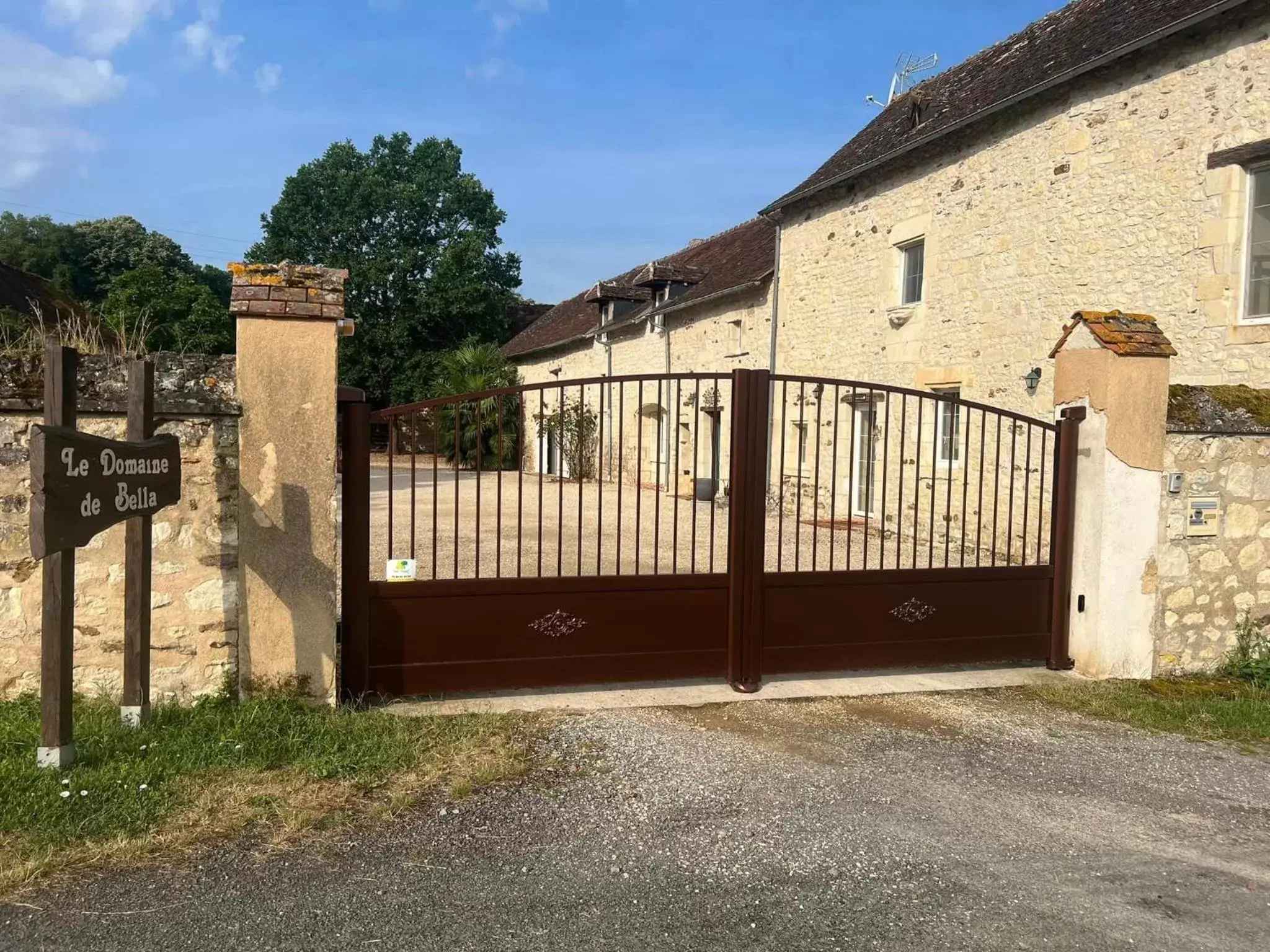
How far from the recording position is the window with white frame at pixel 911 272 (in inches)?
486

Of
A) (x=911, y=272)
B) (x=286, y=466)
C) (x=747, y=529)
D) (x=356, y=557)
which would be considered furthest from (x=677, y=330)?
(x=286, y=466)

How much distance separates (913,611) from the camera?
5.87 meters

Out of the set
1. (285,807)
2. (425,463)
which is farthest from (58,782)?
(425,463)

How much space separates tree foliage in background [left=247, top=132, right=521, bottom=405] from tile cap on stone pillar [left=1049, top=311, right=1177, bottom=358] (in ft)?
79.8

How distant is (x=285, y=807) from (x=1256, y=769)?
4630 mm

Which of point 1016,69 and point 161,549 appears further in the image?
point 1016,69

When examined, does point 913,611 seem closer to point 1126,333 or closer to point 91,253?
Answer: point 1126,333

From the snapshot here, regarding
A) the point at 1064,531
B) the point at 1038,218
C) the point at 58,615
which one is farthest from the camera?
the point at 1038,218

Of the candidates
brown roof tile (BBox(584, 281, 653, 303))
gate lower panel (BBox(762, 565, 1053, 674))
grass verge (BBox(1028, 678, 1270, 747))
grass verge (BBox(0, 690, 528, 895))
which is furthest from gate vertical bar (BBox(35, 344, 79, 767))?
brown roof tile (BBox(584, 281, 653, 303))

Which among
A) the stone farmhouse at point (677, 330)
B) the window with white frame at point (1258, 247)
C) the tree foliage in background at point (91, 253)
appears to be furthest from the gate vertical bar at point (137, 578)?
the tree foliage in background at point (91, 253)

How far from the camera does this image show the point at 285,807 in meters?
3.56

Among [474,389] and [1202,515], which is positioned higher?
[474,389]

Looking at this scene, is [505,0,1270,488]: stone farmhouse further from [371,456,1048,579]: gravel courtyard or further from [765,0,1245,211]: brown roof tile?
→ [371,456,1048,579]: gravel courtyard

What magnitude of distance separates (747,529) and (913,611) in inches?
53.8
